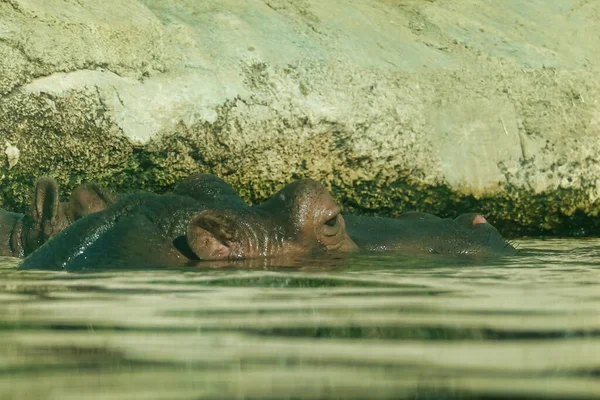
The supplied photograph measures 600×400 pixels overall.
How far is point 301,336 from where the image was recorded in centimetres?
229

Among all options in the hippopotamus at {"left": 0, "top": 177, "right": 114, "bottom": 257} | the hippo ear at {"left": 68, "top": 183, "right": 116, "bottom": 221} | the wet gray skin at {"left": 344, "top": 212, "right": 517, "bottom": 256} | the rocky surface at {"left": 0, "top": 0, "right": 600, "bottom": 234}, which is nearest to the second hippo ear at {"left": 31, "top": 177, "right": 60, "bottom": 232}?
the hippopotamus at {"left": 0, "top": 177, "right": 114, "bottom": 257}

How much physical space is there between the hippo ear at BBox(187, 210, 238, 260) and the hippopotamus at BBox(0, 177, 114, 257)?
981mm

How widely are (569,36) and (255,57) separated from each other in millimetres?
2554

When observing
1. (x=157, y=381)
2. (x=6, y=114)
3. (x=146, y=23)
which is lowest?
(x=157, y=381)

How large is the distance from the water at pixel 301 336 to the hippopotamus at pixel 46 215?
164cm

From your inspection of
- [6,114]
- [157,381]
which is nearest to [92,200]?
[6,114]

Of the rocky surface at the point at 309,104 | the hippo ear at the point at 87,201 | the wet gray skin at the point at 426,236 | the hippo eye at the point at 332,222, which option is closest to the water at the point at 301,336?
the hippo eye at the point at 332,222

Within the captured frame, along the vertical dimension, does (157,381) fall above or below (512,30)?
below

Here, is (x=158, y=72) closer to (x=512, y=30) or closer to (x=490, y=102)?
(x=490, y=102)

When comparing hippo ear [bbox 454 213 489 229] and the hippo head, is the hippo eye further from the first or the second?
hippo ear [bbox 454 213 489 229]

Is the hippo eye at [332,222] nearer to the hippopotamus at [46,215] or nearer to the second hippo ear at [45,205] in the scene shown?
the hippopotamus at [46,215]

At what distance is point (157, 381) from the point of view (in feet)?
6.01

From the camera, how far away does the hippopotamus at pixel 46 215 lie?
5390 millimetres

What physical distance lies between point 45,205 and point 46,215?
0.05 meters
